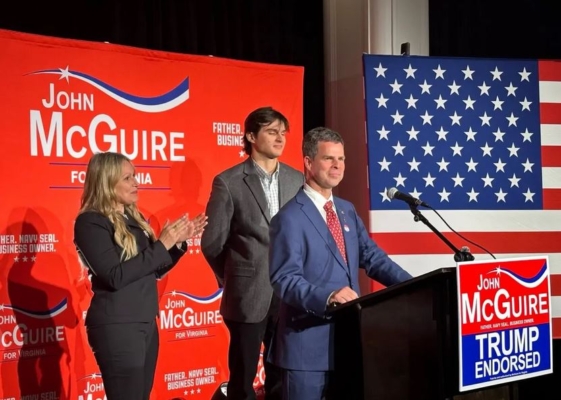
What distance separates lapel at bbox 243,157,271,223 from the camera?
390 centimetres

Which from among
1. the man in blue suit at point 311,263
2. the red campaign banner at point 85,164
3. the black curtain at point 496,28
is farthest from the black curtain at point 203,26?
the man in blue suit at point 311,263

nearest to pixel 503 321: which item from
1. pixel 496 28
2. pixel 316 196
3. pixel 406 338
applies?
pixel 406 338

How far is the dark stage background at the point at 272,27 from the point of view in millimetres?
4555

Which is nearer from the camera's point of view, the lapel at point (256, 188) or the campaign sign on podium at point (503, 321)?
the campaign sign on podium at point (503, 321)

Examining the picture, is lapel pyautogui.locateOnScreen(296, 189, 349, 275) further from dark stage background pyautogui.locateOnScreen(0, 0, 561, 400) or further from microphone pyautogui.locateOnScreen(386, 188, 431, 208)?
dark stage background pyautogui.locateOnScreen(0, 0, 561, 400)

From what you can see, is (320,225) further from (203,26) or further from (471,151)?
(203,26)

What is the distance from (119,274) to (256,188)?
1207 millimetres

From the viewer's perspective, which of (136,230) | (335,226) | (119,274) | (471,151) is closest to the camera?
(335,226)

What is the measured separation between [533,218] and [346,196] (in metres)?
1.50

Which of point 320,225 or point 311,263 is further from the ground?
point 320,225

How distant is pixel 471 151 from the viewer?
185 inches

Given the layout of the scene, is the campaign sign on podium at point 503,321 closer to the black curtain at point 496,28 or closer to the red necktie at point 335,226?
the red necktie at point 335,226

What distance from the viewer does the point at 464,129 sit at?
15.5ft

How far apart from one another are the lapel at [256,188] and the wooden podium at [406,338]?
63.2 inches
